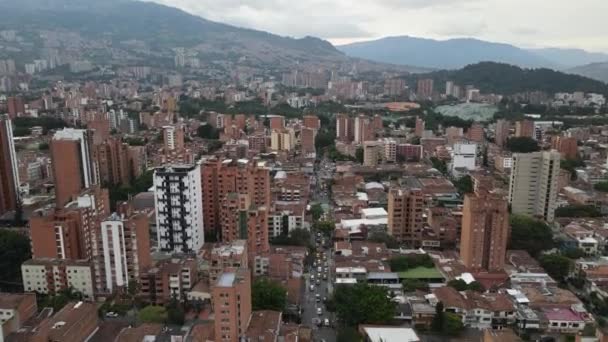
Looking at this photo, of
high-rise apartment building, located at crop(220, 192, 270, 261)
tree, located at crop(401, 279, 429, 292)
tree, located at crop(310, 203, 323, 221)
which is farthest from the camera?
tree, located at crop(310, 203, 323, 221)

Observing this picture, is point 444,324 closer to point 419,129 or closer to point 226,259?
point 226,259

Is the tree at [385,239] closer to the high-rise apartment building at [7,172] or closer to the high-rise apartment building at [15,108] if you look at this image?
the high-rise apartment building at [7,172]

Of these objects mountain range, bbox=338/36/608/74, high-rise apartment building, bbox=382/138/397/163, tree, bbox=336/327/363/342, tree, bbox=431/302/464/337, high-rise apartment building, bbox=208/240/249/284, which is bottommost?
tree, bbox=431/302/464/337

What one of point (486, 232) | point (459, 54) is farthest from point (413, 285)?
point (459, 54)

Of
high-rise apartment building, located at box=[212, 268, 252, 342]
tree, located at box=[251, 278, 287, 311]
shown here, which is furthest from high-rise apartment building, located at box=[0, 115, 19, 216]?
high-rise apartment building, located at box=[212, 268, 252, 342]

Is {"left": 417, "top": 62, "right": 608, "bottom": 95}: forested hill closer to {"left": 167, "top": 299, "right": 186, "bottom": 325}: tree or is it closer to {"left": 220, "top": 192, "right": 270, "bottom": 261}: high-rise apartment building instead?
{"left": 220, "top": 192, "right": 270, "bottom": 261}: high-rise apartment building

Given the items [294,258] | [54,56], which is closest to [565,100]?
[294,258]

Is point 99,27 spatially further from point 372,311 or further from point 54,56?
point 372,311
